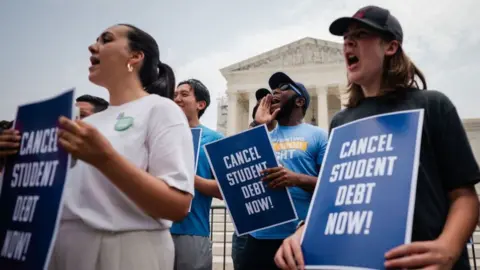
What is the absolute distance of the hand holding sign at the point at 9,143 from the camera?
145 centimetres

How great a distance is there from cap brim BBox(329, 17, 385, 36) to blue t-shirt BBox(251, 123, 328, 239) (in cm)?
129

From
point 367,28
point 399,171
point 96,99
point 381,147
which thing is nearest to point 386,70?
point 367,28

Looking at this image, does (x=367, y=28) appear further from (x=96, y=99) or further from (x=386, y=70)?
(x=96, y=99)

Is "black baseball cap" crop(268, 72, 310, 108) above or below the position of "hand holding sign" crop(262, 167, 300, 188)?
above

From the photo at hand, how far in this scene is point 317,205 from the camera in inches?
53.9

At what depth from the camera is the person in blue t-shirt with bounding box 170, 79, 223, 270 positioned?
2.65 meters

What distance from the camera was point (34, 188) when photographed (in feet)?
4.37

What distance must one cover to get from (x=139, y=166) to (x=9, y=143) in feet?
1.69

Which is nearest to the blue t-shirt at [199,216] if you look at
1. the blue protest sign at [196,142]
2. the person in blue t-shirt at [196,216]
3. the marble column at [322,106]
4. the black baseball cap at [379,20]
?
the person in blue t-shirt at [196,216]

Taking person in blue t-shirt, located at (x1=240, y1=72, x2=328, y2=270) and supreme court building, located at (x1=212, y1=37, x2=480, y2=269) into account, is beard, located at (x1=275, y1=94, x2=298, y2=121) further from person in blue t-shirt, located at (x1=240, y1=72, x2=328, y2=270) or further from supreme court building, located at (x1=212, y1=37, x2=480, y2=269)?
supreme court building, located at (x1=212, y1=37, x2=480, y2=269)

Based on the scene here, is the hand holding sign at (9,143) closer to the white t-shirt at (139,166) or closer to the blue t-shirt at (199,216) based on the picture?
the white t-shirt at (139,166)

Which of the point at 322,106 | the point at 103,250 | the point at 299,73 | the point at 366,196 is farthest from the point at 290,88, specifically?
the point at 299,73

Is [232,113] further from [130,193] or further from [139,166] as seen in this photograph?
[130,193]

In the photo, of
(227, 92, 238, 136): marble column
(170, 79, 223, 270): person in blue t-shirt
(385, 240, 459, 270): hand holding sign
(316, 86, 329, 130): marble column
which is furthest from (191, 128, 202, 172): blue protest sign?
(227, 92, 238, 136): marble column
